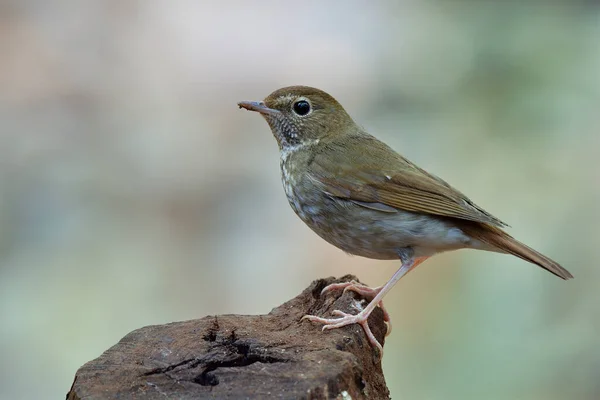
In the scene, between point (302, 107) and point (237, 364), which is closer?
point (237, 364)

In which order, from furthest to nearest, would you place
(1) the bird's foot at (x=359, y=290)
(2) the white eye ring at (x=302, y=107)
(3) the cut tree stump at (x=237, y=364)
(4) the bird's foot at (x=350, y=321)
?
(2) the white eye ring at (x=302, y=107) → (1) the bird's foot at (x=359, y=290) → (4) the bird's foot at (x=350, y=321) → (3) the cut tree stump at (x=237, y=364)

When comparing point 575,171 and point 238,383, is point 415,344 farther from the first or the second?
point 238,383

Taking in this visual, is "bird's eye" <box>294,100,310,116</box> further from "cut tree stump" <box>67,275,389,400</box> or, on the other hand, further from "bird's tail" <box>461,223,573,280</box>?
"cut tree stump" <box>67,275,389,400</box>

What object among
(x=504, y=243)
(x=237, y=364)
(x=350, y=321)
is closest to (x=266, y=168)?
(x=504, y=243)

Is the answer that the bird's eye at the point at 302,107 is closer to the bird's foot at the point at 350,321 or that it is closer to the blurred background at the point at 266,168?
the bird's foot at the point at 350,321

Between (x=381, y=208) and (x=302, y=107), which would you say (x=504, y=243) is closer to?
(x=381, y=208)

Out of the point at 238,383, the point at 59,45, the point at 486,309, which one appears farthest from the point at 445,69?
the point at 238,383

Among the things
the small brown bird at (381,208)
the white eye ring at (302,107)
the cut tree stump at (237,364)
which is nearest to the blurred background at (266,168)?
the small brown bird at (381,208)
